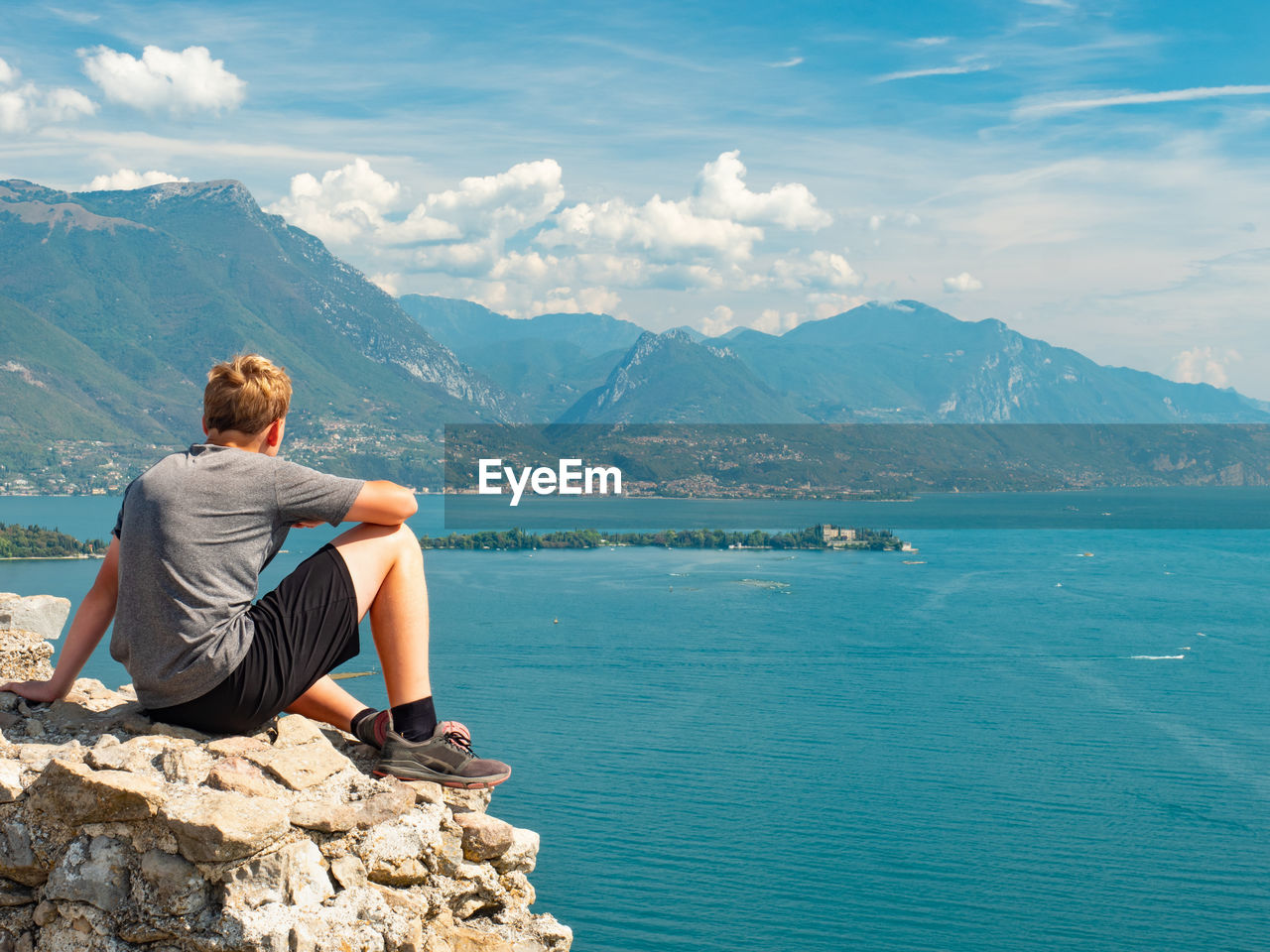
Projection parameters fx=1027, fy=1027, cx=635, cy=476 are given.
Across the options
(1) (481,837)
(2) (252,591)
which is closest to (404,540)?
(2) (252,591)

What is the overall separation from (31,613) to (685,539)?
278 ft

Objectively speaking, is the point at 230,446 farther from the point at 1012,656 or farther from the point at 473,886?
the point at 1012,656

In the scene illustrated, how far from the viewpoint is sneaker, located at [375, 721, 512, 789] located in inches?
138

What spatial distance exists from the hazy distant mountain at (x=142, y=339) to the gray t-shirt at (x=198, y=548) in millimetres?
139276

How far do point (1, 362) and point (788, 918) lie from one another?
5723 inches

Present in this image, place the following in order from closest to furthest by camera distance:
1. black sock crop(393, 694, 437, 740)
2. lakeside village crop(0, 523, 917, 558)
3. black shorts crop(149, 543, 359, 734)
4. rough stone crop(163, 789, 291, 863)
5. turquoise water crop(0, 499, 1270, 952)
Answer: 1. rough stone crop(163, 789, 291, 863)
2. black shorts crop(149, 543, 359, 734)
3. black sock crop(393, 694, 437, 740)
4. turquoise water crop(0, 499, 1270, 952)
5. lakeside village crop(0, 523, 917, 558)

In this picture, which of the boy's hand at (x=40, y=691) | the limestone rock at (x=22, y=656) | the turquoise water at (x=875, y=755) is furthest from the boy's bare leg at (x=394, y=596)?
the turquoise water at (x=875, y=755)

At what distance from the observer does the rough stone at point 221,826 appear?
2738 millimetres

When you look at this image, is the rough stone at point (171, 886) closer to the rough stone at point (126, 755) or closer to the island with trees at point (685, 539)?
the rough stone at point (126, 755)

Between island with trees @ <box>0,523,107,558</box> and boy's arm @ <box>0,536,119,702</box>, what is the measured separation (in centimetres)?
7609

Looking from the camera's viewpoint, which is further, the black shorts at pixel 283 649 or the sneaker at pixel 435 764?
the sneaker at pixel 435 764

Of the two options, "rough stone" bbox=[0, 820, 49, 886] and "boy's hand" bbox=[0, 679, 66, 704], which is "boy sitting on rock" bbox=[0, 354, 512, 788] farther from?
"rough stone" bbox=[0, 820, 49, 886]

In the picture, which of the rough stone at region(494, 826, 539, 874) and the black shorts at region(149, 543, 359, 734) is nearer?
the black shorts at region(149, 543, 359, 734)

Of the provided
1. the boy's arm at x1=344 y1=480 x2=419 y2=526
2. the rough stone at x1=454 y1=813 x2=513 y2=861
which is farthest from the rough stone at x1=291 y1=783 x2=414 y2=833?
the boy's arm at x1=344 y1=480 x2=419 y2=526
